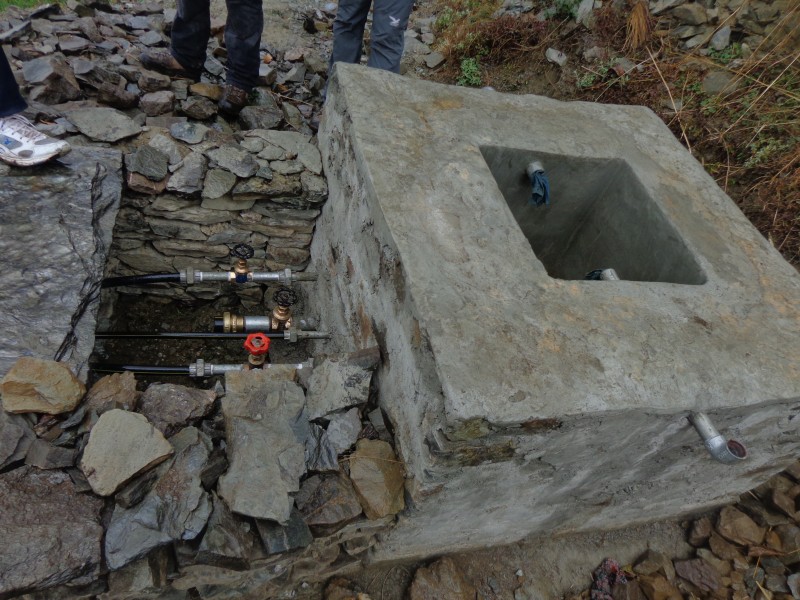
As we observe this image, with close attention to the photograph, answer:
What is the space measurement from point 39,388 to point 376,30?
334 cm

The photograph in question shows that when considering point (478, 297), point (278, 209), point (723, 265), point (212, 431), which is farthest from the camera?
point (278, 209)

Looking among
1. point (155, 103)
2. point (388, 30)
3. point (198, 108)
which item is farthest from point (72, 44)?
point (388, 30)

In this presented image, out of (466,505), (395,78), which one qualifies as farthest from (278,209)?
(466,505)

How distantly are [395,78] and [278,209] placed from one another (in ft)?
3.43

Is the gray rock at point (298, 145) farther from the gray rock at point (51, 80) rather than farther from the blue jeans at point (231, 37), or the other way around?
the gray rock at point (51, 80)

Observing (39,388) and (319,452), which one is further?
(319,452)

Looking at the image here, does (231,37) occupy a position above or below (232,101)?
above

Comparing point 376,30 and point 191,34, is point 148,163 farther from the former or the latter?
point 376,30

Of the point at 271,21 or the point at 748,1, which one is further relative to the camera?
the point at 271,21

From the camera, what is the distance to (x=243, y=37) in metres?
3.88

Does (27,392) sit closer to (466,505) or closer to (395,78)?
(466,505)

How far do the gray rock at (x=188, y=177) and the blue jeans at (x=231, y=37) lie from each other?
1.37 metres

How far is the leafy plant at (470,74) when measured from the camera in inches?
220

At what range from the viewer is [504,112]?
9.25 feet
